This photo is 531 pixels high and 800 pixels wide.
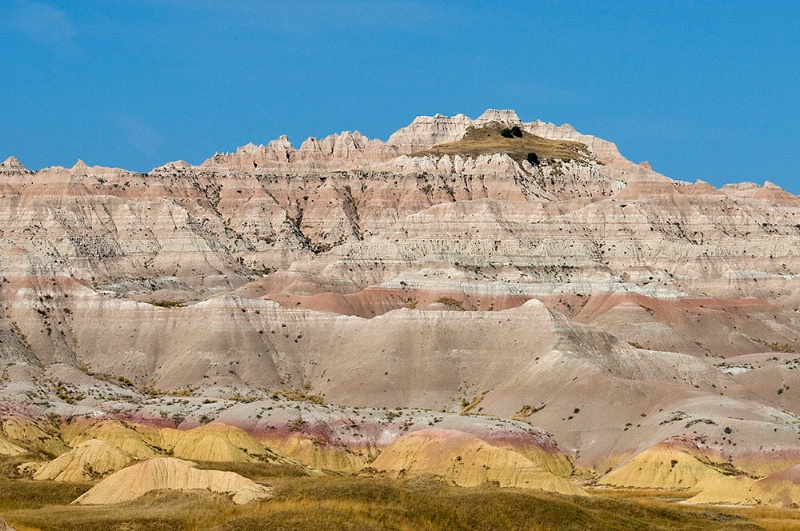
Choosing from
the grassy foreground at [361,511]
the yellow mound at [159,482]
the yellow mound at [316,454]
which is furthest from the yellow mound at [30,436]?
the yellow mound at [159,482]

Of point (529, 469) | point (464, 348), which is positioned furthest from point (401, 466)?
point (464, 348)

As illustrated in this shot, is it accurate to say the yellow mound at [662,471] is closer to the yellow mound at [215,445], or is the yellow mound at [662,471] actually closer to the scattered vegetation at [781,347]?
the yellow mound at [215,445]

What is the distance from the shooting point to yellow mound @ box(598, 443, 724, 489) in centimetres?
10625

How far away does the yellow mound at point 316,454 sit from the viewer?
114 m

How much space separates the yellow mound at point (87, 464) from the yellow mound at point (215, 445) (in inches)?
450

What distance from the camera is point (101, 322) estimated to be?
162m

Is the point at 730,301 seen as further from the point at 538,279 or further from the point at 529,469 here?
the point at 529,469

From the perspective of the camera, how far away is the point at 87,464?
9244 centimetres

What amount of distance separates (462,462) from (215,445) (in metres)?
17.6

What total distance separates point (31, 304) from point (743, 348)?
7620 centimetres

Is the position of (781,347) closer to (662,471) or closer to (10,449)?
(662,471)

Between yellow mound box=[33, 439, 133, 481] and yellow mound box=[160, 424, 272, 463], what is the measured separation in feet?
37.5

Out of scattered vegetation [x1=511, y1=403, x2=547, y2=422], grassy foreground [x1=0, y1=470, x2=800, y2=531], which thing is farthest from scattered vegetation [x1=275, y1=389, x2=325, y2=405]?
grassy foreground [x1=0, y1=470, x2=800, y2=531]

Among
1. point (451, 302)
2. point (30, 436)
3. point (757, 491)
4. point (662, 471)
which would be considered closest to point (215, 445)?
point (30, 436)
